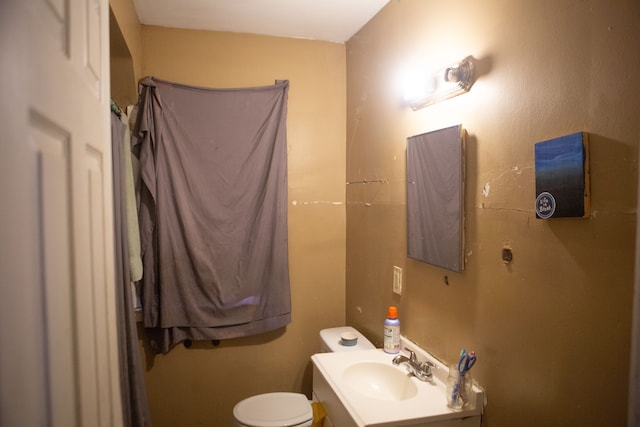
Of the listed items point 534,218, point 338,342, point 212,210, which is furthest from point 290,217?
point 534,218

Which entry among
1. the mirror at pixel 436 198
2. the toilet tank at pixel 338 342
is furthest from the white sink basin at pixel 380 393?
the mirror at pixel 436 198

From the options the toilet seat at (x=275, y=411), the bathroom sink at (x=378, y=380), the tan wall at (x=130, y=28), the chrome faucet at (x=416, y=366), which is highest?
the tan wall at (x=130, y=28)

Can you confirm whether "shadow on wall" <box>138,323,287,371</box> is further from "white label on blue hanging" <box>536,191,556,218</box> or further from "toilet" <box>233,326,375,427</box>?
"white label on blue hanging" <box>536,191,556,218</box>

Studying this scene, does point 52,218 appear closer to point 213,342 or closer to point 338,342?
point 338,342

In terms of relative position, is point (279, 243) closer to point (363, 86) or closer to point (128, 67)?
point (363, 86)

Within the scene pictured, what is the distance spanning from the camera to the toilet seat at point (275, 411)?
1739 mm

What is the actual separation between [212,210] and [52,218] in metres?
1.51

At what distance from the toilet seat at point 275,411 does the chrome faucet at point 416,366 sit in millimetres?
627

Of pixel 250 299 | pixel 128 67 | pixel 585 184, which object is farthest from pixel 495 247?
pixel 128 67

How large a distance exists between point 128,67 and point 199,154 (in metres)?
0.55

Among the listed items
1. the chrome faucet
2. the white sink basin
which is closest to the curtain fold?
the white sink basin

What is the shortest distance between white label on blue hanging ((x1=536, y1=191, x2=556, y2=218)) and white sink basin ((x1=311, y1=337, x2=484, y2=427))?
2.15 ft

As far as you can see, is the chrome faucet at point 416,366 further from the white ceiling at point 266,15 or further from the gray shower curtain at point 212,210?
the white ceiling at point 266,15

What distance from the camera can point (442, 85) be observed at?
4.54 ft
